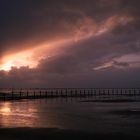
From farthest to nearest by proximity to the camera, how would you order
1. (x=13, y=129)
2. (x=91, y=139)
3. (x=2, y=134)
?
(x=13, y=129) → (x=2, y=134) → (x=91, y=139)

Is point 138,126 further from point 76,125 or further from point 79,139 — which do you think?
point 79,139

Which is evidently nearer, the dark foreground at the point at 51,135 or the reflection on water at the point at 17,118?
the dark foreground at the point at 51,135

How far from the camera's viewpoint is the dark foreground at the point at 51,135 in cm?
1703

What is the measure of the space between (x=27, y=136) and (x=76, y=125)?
545 cm

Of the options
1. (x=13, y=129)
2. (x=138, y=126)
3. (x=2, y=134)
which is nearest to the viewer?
(x=2, y=134)

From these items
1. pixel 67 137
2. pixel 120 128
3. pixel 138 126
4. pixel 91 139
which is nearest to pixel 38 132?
pixel 67 137

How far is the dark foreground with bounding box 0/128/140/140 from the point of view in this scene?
17034mm

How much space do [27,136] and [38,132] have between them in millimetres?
1322

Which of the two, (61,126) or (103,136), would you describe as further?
(61,126)

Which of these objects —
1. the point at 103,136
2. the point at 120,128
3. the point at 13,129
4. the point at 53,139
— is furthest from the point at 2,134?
the point at 120,128

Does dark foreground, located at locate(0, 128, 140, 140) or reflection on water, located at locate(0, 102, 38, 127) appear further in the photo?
reflection on water, located at locate(0, 102, 38, 127)

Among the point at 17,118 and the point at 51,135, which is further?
the point at 17,118

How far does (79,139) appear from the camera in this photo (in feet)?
55.1

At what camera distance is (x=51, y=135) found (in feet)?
58.4
